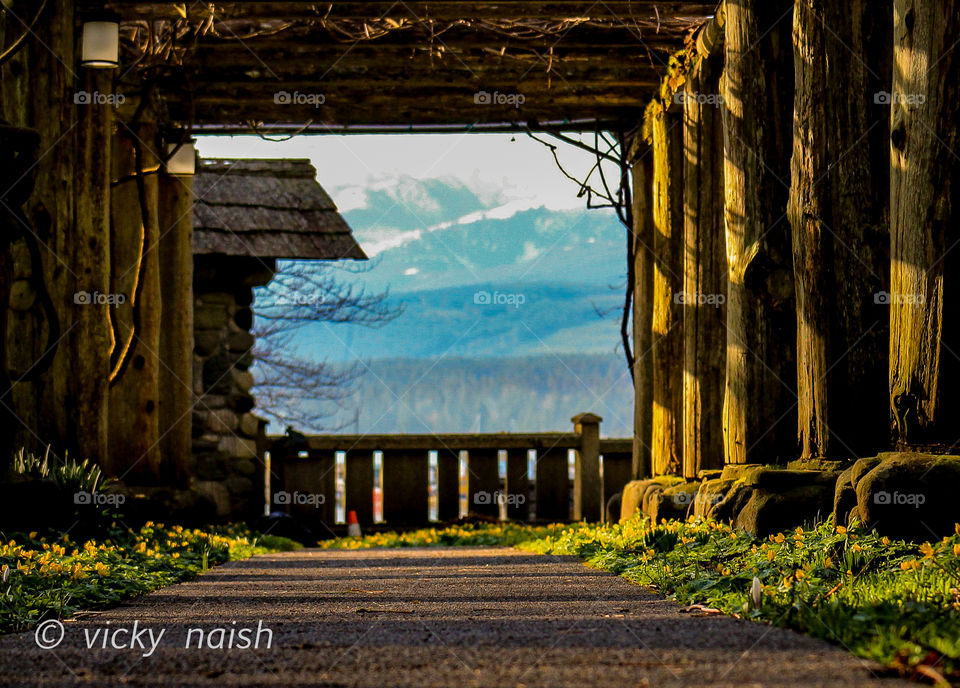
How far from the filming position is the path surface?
2912 millimetres

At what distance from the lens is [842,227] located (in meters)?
5.75

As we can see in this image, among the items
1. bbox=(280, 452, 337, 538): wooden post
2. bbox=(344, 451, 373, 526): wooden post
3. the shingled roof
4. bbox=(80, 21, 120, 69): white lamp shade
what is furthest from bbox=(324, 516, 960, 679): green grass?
the shingled roof

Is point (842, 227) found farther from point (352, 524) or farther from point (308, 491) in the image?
point (308, 491)

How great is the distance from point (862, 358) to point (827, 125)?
1172 mm

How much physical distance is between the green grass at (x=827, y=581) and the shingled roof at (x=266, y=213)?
24.6 ft

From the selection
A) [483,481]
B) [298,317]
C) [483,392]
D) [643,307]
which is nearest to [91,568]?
[643,307]

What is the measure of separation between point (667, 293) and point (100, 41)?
4878 mm

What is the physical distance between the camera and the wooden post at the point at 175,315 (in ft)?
37.7

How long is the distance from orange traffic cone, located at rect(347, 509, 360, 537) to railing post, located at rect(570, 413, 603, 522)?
2426 mm

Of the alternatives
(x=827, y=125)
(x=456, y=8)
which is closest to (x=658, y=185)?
(x=456, y=8)

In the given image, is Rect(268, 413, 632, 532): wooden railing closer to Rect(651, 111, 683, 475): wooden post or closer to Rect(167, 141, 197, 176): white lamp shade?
Rect(651, 111, 683, 475): wooden post

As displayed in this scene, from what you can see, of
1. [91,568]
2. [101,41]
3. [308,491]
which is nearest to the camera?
[91,568]

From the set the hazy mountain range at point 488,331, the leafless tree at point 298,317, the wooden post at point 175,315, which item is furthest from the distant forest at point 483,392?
the wooden post at point 175,315

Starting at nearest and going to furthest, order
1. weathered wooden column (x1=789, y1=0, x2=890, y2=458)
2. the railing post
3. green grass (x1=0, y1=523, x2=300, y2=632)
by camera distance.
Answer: green grass (x1=0, y1=523, x2=300, y2=632) < weathered wooden column (x1=789, y1=0, x2=890, y2=458) < the railing post
